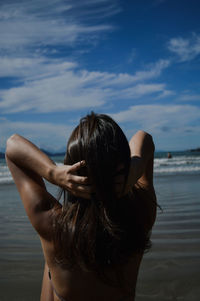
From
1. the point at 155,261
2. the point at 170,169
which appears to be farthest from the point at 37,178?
the point at 170,169

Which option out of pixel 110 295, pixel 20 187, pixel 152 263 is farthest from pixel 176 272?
pixel 20 187

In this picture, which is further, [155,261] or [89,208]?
[155,261]

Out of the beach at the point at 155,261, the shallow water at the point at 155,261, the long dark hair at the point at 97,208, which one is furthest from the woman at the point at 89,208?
the shallow water at the point at 155,261

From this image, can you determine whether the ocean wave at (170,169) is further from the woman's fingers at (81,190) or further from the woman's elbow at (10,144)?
the woman's fingers at (81,190)

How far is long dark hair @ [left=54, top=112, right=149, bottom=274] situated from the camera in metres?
1.30

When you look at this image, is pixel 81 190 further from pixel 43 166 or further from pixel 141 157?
pixel 141 157

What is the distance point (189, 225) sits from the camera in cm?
518

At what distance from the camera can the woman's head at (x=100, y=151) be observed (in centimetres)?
129

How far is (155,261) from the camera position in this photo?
3.63 metres

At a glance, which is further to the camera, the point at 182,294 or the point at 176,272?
the point at 176,272

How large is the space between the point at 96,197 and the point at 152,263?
259 centimetres

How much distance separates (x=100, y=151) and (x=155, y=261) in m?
2.78

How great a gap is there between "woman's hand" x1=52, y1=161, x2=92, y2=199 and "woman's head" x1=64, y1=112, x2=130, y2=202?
31 mm

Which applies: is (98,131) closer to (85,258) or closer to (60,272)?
(85,258)
